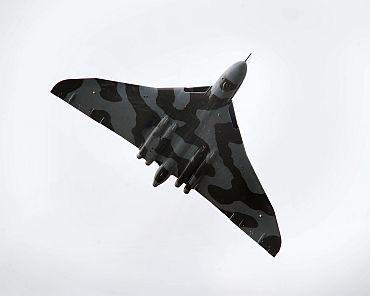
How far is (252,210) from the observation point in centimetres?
6306

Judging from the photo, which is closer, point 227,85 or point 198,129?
point 227,85

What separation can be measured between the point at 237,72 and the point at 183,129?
699 centimetres

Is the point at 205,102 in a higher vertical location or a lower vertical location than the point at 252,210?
higher

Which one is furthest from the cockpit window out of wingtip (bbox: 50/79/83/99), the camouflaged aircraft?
wingtip (bbox: 50/79/83/99)

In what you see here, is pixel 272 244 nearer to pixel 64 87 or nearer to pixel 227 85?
pixel 227 85

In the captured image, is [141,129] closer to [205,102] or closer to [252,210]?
[205,102]

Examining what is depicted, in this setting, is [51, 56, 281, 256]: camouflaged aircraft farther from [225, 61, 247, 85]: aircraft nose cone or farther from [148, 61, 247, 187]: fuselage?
[225, 61, 247, 85]: aircraft nose cone

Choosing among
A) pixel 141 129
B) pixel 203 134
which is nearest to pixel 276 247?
pixel 203 134

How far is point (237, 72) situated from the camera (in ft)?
188

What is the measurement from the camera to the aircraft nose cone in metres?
57.2

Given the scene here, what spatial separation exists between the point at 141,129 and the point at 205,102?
6.14 m

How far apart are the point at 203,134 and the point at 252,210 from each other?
8589mm

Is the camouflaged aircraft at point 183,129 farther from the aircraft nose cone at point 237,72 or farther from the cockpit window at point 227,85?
the aircraft nose cone at point 237,72

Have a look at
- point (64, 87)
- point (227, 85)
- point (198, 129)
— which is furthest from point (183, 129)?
point (64, 87)
